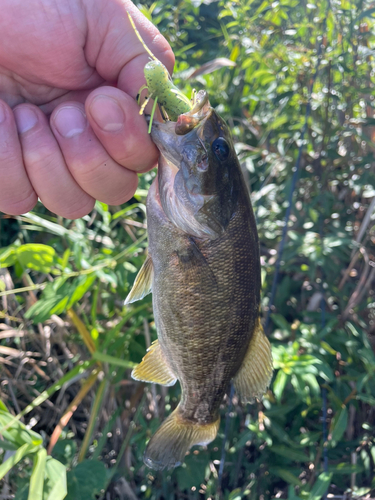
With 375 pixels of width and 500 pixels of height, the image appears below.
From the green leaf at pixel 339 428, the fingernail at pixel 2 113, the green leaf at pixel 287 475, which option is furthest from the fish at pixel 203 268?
the green leaf at pixel 287 475

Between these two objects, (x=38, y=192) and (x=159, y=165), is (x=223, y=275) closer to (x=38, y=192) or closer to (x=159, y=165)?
(x=159, y=165)

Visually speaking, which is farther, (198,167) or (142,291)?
(142,291)

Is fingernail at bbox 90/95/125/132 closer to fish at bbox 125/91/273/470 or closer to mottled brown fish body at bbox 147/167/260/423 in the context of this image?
fish at bbox 125/91/273/470

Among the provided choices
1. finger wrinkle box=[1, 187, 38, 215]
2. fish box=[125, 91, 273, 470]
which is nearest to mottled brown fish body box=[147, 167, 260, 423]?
fish box=[125, 91, 273, 470]

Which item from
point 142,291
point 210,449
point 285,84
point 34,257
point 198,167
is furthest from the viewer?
point 285,84

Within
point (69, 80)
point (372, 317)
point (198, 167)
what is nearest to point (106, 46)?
point (69, 80)

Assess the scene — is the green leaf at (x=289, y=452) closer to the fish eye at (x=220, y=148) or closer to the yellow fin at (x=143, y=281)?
the yellow fin at (x=143, y=281)

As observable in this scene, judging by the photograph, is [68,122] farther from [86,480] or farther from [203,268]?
[86,480]
